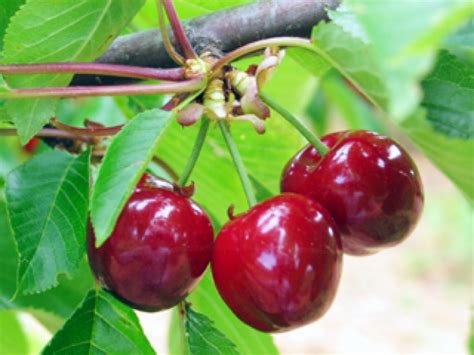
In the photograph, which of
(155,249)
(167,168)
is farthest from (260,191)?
(155,249)

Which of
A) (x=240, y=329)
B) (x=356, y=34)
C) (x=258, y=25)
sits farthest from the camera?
(x=240, y=329)

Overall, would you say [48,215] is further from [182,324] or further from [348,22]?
[348,22]

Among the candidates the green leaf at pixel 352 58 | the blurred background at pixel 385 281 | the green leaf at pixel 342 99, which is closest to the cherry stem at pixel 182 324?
the green leaf at pixel 352 58

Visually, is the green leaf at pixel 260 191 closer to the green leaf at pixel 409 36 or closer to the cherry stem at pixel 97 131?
the cherry stem at pixel 97 131

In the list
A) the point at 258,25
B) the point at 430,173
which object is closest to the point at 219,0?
the point at 258,25

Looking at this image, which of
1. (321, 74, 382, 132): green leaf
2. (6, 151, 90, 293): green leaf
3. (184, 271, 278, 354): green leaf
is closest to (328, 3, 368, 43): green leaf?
(6, 151, 90, 293): green leaf

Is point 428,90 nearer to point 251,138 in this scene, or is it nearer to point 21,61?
point 21,61
